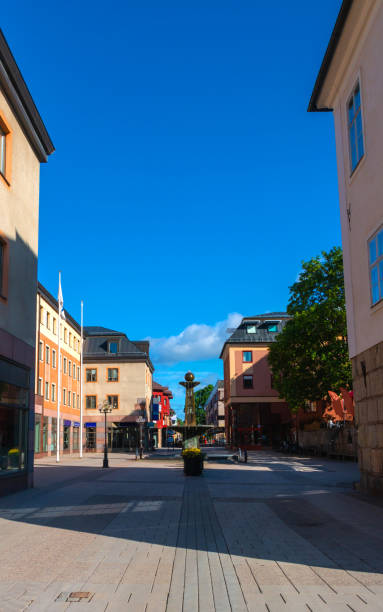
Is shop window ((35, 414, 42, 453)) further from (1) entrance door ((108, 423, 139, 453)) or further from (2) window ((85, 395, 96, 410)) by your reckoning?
(2) window ((85, 395, 96, 410))

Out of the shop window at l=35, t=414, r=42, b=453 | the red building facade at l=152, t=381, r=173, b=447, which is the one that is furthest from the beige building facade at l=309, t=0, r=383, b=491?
the red building facade at l=152, t=381, r=173, b=447

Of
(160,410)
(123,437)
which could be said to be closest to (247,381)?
(123,437)

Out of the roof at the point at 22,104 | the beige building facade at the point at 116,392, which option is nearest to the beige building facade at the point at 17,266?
the roof at the point at 22,104

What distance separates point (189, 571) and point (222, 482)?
1375 cm

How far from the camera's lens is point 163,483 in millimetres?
20141

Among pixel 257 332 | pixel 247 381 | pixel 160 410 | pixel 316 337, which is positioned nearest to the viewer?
pixel 316 337

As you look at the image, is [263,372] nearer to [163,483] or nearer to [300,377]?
[300,377]

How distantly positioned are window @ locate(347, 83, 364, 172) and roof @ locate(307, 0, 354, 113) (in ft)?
3.88

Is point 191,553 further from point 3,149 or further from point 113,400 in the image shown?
point 113,400

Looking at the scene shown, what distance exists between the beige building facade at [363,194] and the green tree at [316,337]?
68.4ft

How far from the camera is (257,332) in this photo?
231 ft

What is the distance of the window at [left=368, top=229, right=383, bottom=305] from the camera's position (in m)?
14.6

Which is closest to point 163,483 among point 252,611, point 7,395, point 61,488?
point 61,488

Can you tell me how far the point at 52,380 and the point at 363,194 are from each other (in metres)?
37.3
